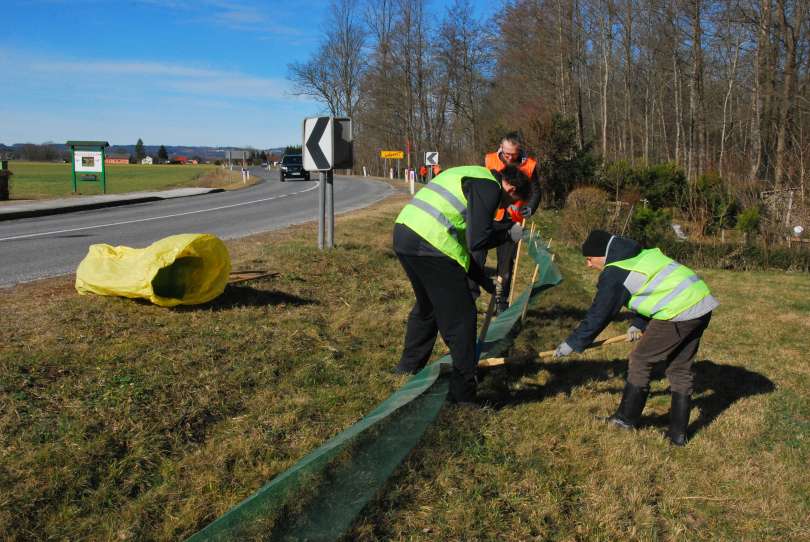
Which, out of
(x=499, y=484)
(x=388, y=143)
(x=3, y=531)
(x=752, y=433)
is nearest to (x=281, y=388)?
(x=499, y=484)

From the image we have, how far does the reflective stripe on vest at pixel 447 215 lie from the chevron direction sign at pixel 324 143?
449cm

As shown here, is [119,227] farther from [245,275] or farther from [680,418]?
[680,418]

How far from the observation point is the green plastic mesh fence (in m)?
2.65

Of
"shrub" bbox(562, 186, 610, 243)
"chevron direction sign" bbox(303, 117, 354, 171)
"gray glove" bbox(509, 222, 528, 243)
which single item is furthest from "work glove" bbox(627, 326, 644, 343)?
"shrub" bbox(562, 186, 610, 243)

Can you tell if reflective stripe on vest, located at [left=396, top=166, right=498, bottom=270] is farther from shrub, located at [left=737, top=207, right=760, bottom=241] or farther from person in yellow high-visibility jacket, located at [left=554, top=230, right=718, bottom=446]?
shrub, located at [left=737, top=207, right=760, bottom=241]

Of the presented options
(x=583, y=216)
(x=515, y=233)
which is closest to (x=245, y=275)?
(x=515, y=233)

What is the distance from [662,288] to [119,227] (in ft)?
36.7

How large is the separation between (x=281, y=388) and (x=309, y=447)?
83 centimetres

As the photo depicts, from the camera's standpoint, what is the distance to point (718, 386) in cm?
550

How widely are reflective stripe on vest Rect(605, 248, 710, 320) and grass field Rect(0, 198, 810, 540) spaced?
2.76ft

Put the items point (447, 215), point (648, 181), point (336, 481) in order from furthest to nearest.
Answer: point (648, 181) → point (447, 215) → point (336, 481)

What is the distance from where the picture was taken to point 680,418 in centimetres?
432

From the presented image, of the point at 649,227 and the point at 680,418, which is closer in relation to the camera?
the point at 680,418

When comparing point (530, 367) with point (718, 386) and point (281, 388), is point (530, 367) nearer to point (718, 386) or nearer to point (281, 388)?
point (718, 386)
